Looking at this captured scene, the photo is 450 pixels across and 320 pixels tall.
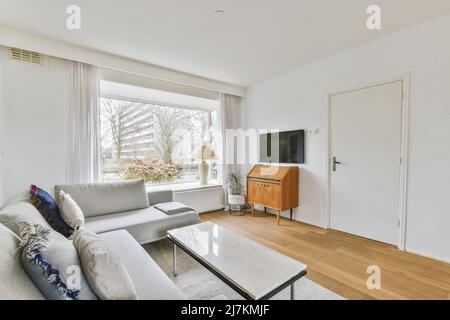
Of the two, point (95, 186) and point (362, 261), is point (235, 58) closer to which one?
point (95, 186)

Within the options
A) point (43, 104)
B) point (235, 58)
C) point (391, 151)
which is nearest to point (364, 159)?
point (391, 151)

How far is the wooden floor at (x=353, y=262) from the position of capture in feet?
5.73

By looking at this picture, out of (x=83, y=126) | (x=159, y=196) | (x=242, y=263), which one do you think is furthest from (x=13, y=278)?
(x=83, y=126)

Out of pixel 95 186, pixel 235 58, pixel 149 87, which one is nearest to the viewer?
pixel 95 186

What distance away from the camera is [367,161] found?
2.75 m

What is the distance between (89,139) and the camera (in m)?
2.78

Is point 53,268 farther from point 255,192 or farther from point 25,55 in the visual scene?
point 255,192

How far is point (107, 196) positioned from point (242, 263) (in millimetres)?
1888

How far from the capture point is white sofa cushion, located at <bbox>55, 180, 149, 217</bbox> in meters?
2.40

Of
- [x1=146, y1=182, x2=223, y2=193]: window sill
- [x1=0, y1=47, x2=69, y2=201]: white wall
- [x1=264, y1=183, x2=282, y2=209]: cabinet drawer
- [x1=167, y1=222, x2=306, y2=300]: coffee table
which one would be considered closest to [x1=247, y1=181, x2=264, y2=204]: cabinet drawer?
[x1=264, y1=183, x2=282, y2=209]: cabinet drawer

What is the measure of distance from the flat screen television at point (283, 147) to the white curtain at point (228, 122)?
0.57 meters

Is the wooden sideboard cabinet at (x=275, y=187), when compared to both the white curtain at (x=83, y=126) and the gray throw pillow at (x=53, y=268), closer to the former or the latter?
the white curtain at (x=83, y=126)

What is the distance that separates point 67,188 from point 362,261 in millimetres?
3298

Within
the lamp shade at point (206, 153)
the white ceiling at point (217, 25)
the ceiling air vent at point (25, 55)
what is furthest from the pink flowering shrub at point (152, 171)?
the ceiling air vent at point (25, 55)
